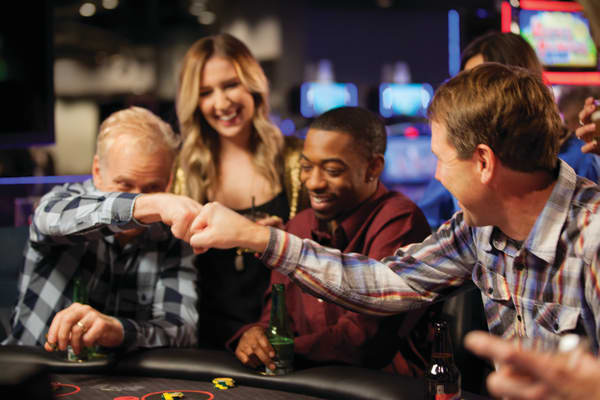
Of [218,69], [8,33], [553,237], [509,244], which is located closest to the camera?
[553,237]

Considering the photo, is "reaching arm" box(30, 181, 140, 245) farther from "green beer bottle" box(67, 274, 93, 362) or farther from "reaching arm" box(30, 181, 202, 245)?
"green beer bottle" box(67, 274, 93, 362)

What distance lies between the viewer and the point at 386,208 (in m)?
2.05

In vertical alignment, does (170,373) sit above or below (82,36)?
below

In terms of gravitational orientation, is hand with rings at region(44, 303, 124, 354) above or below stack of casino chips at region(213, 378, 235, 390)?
above

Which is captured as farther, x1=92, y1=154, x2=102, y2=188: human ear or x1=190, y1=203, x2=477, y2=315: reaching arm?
x1=92, y1=154, x2=102, y2=188: human ear

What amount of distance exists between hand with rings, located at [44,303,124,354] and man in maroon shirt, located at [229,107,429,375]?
1.18 ft

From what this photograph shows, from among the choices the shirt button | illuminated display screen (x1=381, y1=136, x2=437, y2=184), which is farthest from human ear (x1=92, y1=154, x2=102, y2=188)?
illuminated display screen (x1=381, y1=136, x2=437, y2=184)

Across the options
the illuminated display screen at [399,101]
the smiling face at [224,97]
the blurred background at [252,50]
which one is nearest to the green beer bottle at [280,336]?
the smiling face at [224,97]

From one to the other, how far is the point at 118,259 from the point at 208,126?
703 mm

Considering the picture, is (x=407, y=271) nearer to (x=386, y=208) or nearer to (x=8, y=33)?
(x=386, y=208)

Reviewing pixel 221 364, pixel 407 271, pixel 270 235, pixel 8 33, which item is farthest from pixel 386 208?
pixel 8 33

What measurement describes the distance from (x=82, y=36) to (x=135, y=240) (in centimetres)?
516

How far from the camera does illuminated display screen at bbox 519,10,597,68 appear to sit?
4336mm

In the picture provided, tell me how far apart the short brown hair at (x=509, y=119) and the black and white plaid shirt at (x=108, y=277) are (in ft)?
3.44
